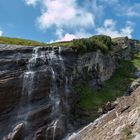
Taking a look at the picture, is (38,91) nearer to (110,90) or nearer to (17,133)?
(17,133)

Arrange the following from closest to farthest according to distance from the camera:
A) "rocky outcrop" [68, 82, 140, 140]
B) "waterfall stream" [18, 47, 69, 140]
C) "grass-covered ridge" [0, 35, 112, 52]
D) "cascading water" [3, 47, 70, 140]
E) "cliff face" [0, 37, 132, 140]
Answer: "rocky outcrop" [68, 82, 140, 140], "cliff face" [0, 37, 132, 140], "cascading water" [3, 47, 70, 140], "waterfall stream" [18, 47, 69, 140], "grass-covered ridge" [0, 35, 112, 52]

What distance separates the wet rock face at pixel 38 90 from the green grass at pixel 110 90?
5.75 feet

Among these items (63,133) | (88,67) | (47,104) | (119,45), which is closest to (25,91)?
(47,104)

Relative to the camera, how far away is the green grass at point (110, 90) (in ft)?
159

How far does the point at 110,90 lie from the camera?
54.7 metres

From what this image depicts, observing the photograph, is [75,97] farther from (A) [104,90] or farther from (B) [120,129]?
(B) [120,129]

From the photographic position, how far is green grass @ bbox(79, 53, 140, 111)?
159 ft

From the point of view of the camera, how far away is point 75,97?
4753 centimetres

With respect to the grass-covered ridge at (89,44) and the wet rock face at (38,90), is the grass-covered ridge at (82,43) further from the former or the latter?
the wet rock face at (38,90)

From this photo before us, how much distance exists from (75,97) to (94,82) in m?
7.92

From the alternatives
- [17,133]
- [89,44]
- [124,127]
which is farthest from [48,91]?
[124,127]

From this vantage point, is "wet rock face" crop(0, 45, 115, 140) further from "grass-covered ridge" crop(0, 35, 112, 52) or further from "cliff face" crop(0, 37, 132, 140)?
"grass-covered ridge" crop(0, 35, 112, 52)

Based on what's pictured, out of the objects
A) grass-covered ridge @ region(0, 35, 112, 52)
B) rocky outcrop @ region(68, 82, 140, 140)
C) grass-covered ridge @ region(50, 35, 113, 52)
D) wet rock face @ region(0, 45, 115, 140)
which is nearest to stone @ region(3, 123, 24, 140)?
wet rock face @ region(0, 45, 115, 140)

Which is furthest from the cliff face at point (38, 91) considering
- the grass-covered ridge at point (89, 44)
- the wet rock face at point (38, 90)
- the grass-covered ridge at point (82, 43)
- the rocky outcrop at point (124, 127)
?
the rocky outcrop at point (124, 127)
